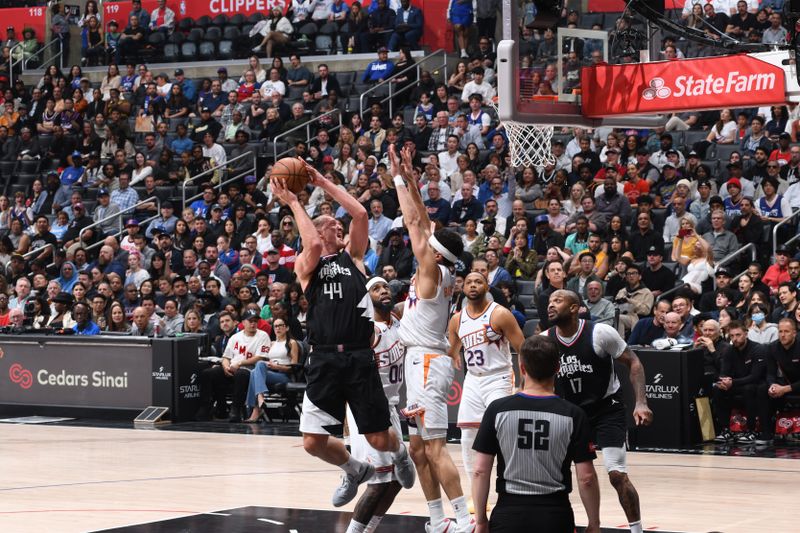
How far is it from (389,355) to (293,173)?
6.35 feet

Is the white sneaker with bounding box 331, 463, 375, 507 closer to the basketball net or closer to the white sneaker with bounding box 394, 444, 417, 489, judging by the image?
the white sneaker with bounding box 394, 444, 417, 489

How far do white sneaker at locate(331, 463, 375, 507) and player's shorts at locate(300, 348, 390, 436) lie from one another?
0.35 m

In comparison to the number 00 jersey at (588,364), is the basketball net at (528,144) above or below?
above

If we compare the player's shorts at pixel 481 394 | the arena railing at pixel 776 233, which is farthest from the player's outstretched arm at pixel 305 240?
the arena railing at pixel 776 233

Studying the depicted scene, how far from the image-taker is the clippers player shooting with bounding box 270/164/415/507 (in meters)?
8.71

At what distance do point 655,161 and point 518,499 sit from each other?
A: 46.4 ft

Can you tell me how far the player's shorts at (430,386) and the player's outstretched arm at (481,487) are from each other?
3191 millimetres

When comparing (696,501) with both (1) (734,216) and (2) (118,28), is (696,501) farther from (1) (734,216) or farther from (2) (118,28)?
(2) (118,28)

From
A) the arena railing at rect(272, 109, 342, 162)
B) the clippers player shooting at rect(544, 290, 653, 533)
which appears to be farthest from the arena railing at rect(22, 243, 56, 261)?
the clippers player shooting at rect(544, 290, 653, 533)

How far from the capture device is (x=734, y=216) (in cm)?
1788

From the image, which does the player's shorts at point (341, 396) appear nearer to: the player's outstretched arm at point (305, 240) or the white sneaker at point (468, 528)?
the player's outstretched arm at point (305, 240)

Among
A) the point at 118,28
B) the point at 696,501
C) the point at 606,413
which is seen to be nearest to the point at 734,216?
the point at 696,501

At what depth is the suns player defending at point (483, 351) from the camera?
989 cm

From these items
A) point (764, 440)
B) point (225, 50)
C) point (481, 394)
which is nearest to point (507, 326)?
point (481, 394)
